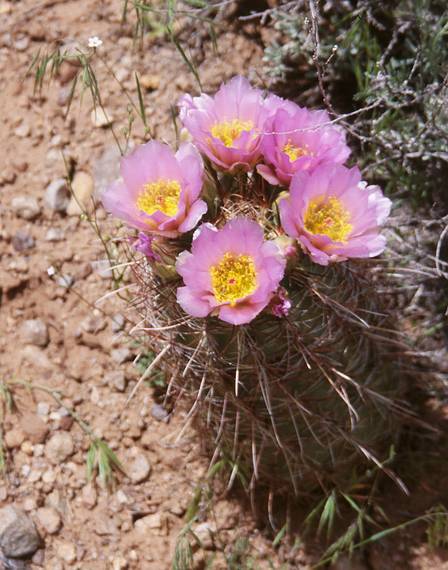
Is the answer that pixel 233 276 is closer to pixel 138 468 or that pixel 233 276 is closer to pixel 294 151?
pixel 294 151

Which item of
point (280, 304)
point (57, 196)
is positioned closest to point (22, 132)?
point (57, 196)

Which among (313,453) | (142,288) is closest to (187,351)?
(142,288)

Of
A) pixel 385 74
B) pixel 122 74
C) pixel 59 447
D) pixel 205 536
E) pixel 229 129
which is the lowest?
pixel 205 536

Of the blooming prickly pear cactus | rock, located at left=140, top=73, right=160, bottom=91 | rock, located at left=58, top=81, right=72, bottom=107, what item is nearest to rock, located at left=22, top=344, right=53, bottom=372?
the blooming prickly pear cactus

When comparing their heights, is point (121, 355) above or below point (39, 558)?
above

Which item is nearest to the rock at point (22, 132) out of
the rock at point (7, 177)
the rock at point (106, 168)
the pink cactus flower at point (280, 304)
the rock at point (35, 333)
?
the rock at point (7, 177)
